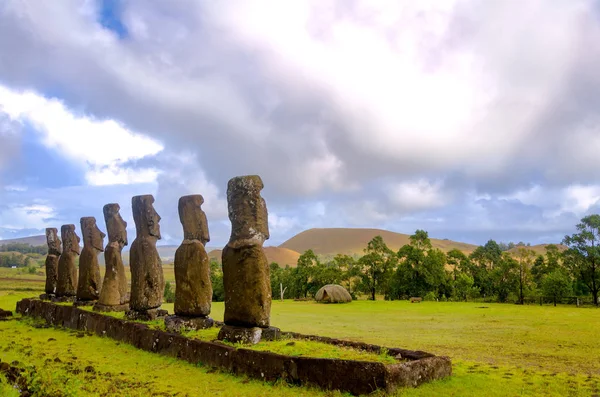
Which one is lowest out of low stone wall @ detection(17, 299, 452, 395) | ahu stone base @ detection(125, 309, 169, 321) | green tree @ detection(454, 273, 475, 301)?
low stone wall @ detection(17, 299, 452, 395)

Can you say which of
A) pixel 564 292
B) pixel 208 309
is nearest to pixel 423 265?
pixel 564 292

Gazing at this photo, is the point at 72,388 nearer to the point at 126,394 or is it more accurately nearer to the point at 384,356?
the point at 126,394

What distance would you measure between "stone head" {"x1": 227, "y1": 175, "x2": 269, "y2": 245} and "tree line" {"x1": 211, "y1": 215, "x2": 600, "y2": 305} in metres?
33.1

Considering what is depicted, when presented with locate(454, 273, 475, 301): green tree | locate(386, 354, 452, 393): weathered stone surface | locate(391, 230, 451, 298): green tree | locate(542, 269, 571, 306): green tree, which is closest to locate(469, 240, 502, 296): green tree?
locate(454, 273, 475, 301): green tree

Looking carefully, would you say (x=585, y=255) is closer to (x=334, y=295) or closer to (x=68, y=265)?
(x=334, y=295)

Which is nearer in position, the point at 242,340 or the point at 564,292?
the point at 242,340

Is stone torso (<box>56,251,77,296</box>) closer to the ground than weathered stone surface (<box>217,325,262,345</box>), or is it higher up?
higher up

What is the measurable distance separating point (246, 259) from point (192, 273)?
2346 millimetres

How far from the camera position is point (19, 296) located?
88.5ft

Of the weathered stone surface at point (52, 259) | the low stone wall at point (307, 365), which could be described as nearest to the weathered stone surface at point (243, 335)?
the low stone wall at point (307, 365)

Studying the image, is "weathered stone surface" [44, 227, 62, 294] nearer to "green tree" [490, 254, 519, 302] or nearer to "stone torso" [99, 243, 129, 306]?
"stone torso" [99, 243, 129, 306]

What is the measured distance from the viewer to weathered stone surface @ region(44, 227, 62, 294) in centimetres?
2052

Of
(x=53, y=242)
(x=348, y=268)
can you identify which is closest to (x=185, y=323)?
(x=53, y=242)

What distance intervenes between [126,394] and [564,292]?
3799 centimetres
